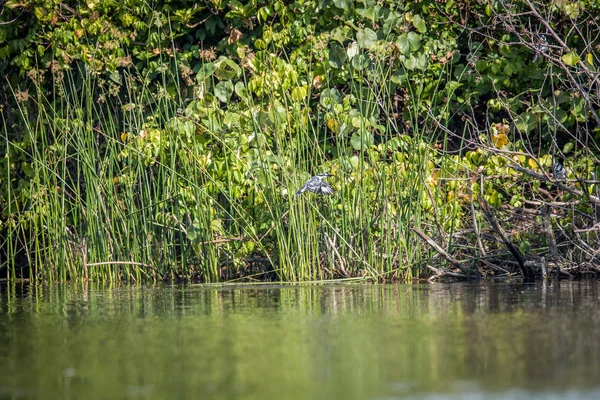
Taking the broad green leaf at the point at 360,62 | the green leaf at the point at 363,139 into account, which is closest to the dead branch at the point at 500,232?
the green leaf at the point at 363,139

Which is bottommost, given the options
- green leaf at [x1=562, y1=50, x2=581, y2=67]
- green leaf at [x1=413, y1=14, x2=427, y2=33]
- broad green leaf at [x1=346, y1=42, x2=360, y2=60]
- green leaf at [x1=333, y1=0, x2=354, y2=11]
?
green leaf at [x1=562, y1=50, x2=581, y2=67]

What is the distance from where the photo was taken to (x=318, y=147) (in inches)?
173

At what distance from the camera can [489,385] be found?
197 centimetres

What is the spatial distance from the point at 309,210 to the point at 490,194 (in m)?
0.97

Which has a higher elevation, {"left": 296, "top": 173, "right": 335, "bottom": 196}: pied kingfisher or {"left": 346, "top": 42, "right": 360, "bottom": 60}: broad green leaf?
{"left": 346, "top": 42, "right": 360, "bottom": 60}: broad green leaf

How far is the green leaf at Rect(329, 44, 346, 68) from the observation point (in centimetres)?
494

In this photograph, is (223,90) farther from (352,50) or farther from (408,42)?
(408,42)

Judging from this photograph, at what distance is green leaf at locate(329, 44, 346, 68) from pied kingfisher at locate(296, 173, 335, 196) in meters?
0.98

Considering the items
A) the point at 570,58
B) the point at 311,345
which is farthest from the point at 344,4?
the point at 311,345

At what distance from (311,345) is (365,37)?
2648 millimetres


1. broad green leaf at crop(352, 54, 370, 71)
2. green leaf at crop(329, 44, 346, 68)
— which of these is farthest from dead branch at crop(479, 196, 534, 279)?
green leaf at crop(329, 44, 346, 68)

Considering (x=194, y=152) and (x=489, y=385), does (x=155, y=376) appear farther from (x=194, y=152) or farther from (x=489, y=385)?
(x=194, y=152)

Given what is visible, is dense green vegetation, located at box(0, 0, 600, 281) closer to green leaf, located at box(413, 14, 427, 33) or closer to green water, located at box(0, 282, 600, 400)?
green leaf, located at box(413, 14, 427, 33)

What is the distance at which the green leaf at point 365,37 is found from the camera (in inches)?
189
